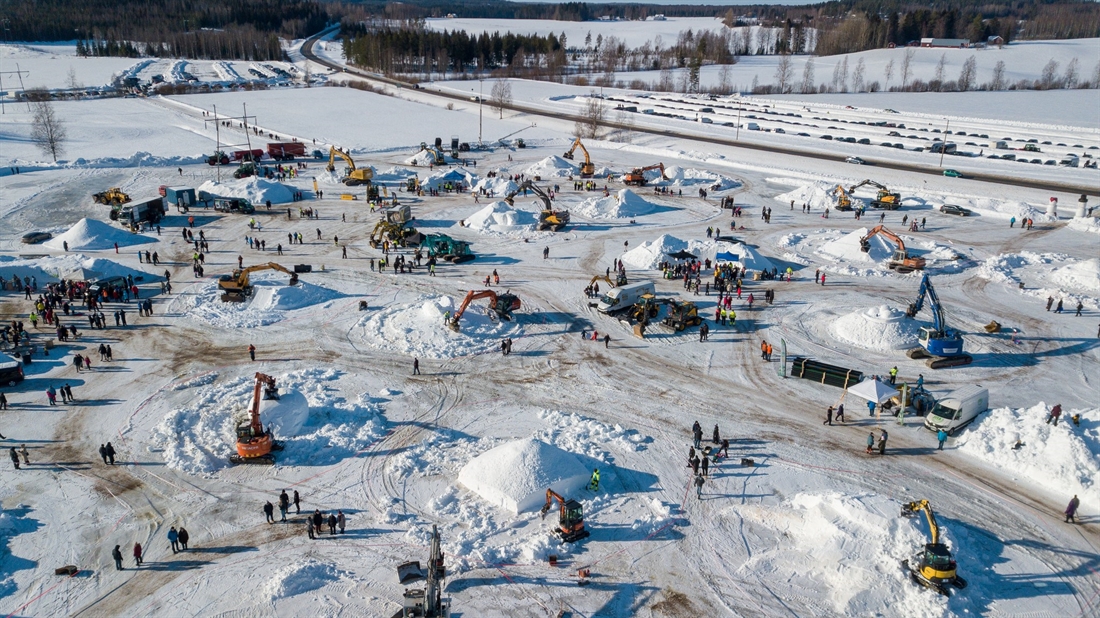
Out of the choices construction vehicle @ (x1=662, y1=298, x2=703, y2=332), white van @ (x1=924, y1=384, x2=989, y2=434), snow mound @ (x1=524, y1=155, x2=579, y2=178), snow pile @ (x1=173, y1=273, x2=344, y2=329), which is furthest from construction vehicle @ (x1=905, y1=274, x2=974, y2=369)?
snow mound @ (x1=524, y1=155, x2=579, y2=178)

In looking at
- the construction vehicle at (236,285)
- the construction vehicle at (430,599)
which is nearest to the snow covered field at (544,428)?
the construction vehicle at (236,285)

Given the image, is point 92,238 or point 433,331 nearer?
point 433,331

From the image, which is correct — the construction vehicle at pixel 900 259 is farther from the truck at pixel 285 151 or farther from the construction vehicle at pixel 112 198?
the truck at pixel 285 151

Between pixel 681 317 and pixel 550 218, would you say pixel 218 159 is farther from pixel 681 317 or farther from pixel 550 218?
pixel 681 317

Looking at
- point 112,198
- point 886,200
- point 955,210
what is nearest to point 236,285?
point 112,198

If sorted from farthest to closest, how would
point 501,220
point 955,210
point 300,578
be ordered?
point 955,210 < point 501,220 < point 300,578

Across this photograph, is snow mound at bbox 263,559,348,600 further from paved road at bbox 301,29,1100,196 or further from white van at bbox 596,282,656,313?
paved road at bbox 301,29,1100,196

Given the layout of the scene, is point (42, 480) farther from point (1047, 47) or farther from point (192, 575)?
point (1047, 47)
